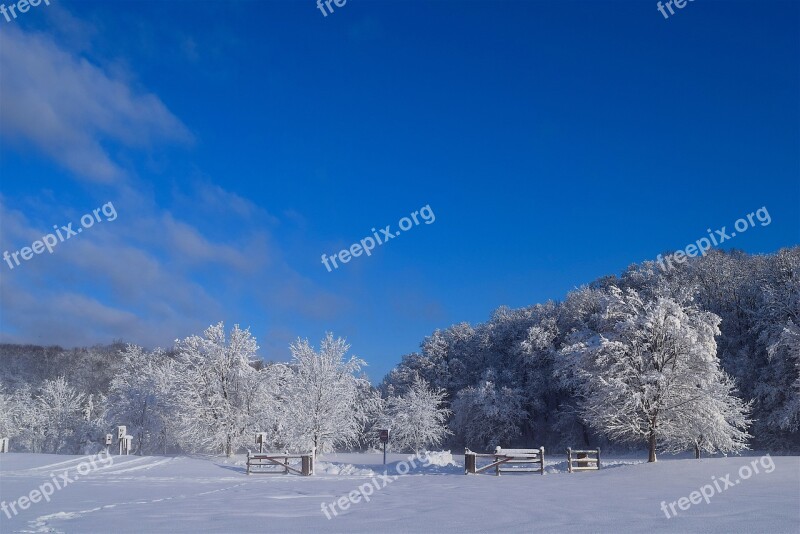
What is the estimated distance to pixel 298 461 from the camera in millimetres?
34062

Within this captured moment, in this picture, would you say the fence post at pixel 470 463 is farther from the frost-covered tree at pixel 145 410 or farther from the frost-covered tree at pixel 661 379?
the frost-covered tree at pixel 145 410

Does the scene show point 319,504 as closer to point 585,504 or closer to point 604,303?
point 585,504

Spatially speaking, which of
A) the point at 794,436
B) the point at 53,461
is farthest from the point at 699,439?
the point at 53,461

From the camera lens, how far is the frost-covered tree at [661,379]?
2789cm

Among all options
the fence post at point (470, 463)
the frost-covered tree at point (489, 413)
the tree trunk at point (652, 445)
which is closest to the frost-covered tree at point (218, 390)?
the fence post at point (470, 463)

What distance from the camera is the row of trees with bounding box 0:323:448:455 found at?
131 ft

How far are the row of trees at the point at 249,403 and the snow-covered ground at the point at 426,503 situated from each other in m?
14.5

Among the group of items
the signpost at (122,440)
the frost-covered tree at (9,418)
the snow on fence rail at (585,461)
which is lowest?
the snow on fence rail at (585,461)

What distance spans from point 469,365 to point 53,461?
42.6 metres

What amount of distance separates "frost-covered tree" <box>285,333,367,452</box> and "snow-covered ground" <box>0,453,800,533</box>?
17.5 m

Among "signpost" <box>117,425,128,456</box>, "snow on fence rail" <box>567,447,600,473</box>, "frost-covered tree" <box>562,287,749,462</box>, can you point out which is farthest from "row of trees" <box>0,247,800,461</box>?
"signpost" <box>117,425,128,456</box>

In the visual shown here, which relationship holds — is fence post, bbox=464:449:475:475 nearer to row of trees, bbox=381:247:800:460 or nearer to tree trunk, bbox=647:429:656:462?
row of trees, bbox=381:247:800:460

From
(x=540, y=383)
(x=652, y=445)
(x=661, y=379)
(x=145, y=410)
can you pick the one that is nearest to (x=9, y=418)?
(x=145, y=410)

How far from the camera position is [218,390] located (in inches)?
1591
